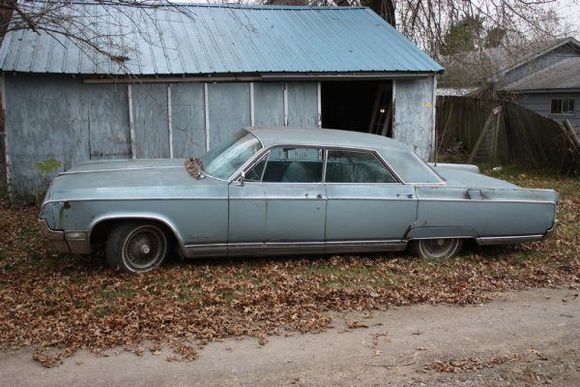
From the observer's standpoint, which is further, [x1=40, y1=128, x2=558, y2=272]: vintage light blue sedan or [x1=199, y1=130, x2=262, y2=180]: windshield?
[x1=199, y1=130, x2=262, y2=180]: windshield

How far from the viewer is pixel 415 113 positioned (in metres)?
12.3

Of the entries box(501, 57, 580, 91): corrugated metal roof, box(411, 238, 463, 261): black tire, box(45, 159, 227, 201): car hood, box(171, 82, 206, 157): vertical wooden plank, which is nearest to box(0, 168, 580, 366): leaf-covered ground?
box(411, 238, 463, 261): black tire

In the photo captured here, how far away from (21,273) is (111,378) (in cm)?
281

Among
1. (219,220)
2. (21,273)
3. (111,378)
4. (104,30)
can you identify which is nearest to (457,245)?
(219,220)

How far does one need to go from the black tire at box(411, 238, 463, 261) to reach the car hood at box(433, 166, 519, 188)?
0.67 metres

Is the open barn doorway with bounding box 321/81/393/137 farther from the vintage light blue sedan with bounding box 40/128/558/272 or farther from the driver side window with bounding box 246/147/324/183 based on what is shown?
the driver side window with bounding box 246/147/324/183

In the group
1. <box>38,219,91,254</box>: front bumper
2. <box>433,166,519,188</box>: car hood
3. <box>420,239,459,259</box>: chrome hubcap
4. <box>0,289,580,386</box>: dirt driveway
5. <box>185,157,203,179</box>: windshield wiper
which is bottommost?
<box>0,289,580,386</box>: dirt driveway

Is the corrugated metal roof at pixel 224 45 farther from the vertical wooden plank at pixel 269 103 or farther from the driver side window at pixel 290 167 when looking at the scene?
the driver side window at pixel 290 167

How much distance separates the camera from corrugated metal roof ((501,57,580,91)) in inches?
881

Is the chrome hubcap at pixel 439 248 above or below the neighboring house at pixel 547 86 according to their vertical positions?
below

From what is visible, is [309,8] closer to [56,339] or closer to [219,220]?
[219,220]

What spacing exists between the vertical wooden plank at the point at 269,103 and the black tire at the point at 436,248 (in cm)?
530

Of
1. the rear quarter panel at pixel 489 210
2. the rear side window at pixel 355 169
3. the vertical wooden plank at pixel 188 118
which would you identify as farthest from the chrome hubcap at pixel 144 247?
the vertical wooden plank at pixel 188 118

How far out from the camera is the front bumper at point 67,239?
5855mm
